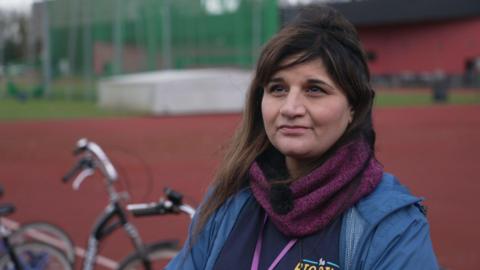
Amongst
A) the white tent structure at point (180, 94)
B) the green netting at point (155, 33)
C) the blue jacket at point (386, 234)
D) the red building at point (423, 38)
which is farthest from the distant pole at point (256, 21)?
the blue jacket at point (386, 234)

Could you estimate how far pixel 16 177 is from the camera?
34.3 ft

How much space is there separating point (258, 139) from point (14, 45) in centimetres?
7419

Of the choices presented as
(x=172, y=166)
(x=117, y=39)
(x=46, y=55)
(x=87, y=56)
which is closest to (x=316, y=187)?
(x=172, y=166)

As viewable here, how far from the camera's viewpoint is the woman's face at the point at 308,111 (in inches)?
65.8

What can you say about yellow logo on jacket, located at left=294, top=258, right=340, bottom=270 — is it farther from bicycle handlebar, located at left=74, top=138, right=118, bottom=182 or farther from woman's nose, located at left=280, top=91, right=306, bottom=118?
bicycle handlebar, located at left=74, top=138, right=118, bottom=182

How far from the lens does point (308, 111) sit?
5.50ft

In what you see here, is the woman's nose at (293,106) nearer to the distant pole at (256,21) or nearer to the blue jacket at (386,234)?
the blue jacket at (386,234)

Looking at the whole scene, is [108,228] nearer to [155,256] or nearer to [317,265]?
[155,256]

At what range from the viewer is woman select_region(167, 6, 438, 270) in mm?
1518

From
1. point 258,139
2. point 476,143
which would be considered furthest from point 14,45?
point 258,139

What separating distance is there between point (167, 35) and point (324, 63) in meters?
32.7

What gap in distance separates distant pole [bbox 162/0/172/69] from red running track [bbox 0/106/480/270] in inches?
470

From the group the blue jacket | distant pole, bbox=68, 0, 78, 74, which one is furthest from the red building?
the blue jacket

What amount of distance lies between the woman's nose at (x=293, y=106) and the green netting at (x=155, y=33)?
29310 mm
